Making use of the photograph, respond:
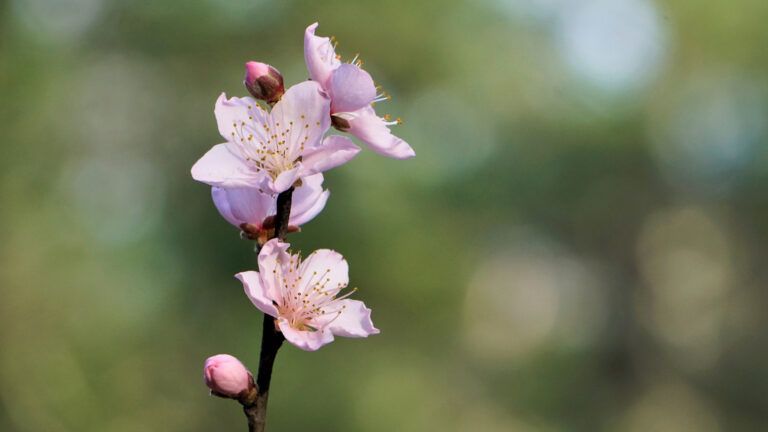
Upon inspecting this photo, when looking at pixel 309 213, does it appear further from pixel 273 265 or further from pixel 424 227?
pixel 424 227

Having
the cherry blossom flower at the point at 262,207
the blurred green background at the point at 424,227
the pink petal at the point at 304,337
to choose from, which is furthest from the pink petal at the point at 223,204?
the blurred green background at the point at 424,227

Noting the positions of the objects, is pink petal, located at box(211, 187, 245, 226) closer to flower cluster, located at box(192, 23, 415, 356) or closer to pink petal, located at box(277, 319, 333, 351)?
flower cluster, located at box(192, 23, 415, 356)

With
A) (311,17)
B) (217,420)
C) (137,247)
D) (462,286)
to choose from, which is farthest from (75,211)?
(462,286)

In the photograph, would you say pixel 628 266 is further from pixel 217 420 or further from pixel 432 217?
pixel 217 420

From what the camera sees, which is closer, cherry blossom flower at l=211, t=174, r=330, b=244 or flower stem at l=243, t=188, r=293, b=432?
flower stem at l=243, t=188, r=293, b=432

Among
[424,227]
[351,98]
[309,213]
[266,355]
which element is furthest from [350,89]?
[424,227]

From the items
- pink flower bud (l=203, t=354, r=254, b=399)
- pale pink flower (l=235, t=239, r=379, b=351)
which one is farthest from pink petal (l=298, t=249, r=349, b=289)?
pink flower bud (l=203, t=354, r=254, b=399)

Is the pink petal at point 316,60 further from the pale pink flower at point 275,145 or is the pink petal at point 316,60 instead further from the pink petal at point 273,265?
the pink petal at point 273,265
